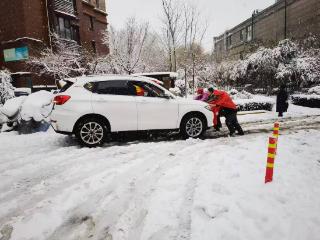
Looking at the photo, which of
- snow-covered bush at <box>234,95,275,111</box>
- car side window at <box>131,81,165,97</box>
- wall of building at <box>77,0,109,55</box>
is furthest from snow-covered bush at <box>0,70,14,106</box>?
wall of building at <box>77,0,109,55</box>

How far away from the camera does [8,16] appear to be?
835 inches

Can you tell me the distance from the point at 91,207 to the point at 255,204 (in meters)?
2.25

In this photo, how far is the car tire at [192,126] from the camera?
7.63 meters

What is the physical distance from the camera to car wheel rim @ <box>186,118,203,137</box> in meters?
7.69

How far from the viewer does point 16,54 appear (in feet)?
69.2

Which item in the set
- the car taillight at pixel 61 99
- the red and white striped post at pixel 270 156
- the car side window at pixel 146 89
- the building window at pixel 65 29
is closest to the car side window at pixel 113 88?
the car side window at pixel 146 89

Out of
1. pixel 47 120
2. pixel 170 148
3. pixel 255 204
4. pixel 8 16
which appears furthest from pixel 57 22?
pixel 255 204

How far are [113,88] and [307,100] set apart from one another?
497 inches

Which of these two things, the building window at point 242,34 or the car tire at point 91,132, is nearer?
the car tire at point 91,132

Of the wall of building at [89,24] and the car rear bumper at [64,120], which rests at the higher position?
the wall of building at [89,24]

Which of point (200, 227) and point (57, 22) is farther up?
point (57, 22)

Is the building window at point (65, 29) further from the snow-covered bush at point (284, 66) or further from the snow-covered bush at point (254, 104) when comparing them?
the snow-covered bush at point (254, 104)

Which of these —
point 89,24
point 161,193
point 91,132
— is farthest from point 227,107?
point 89,24

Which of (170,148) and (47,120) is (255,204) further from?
(47,120)
